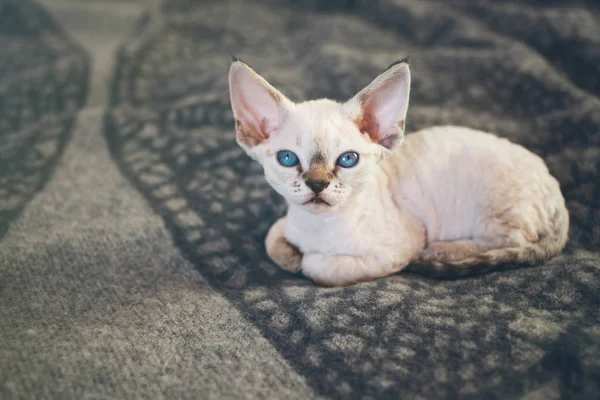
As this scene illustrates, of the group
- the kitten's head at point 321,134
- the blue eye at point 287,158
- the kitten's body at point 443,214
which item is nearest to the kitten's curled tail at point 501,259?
the kitten's body at point 443,214

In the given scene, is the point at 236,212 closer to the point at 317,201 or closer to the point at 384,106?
the point at 317,201

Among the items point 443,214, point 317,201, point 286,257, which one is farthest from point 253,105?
point 443,214

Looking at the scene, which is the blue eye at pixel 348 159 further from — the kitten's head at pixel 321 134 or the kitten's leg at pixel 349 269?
the kitten's leg at pixel 349 269

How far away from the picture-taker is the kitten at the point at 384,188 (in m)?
1.00

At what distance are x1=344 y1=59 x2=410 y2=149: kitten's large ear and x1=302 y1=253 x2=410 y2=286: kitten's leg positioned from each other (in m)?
0.27

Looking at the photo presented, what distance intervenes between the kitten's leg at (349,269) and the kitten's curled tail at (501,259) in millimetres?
79

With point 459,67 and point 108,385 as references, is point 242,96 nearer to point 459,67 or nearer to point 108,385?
point 108,385

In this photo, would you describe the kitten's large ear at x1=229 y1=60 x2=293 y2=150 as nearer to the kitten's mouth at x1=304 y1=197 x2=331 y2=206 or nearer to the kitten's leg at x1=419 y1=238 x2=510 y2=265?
the kitten's mouth at x1=304 y1=197 x2=331 y2=206

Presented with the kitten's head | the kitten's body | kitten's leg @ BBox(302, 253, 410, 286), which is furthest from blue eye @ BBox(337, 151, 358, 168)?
kitten's leg @ BBox(302, 253, 410, 286)

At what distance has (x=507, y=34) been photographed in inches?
75.2

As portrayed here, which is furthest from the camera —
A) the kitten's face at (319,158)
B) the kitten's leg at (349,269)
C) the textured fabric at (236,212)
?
the kitten's leg at (349,269)

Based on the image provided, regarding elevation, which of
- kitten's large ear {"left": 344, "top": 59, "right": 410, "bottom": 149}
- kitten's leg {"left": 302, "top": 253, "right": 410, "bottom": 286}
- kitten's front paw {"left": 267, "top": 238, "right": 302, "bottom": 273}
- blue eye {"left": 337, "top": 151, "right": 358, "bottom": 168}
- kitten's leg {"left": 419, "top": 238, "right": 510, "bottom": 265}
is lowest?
kitten's front paw {"left": 267, "top": 238, "right": 302, "bottom": 273}

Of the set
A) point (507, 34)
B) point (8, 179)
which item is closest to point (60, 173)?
point (8, 179)

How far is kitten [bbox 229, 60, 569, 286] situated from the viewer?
100 cm
